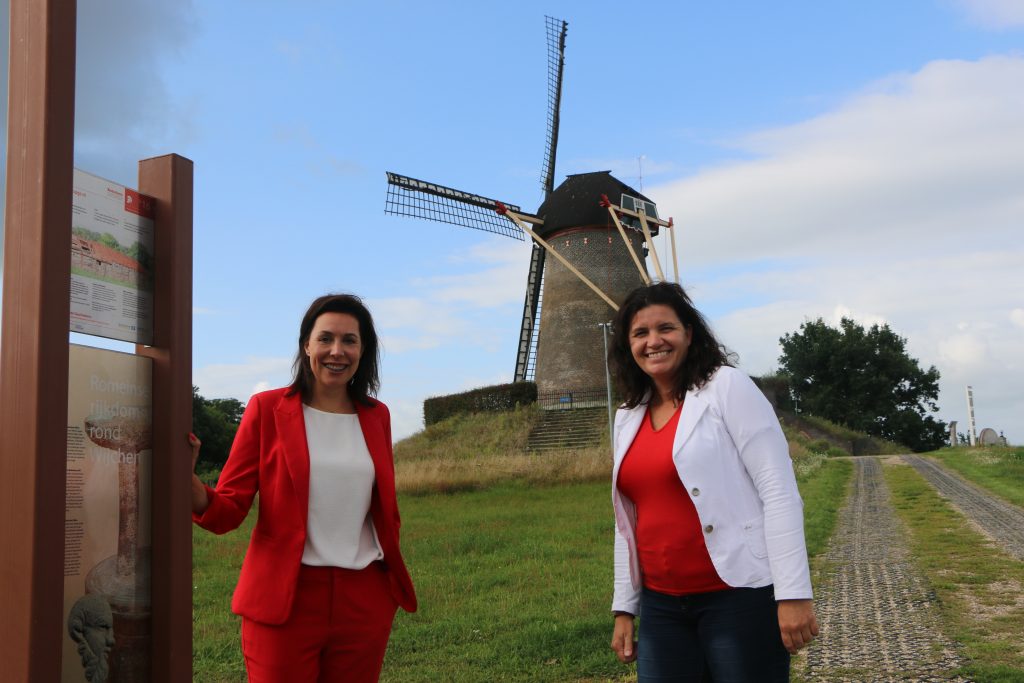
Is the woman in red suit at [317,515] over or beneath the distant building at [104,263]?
beneath

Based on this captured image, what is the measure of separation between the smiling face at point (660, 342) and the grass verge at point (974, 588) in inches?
136

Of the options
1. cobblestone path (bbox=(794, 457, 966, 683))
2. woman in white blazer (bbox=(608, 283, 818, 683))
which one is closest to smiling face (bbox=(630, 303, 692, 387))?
woman in white blazer (bbox=(608, 283, 818, 683))

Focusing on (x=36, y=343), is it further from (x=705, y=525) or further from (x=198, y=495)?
(x=705, y=525)

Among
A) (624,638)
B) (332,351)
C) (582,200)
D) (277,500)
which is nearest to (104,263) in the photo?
(332,351)

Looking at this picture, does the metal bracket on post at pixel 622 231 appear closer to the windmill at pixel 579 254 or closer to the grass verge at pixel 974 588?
the windmill at pixel 579 254

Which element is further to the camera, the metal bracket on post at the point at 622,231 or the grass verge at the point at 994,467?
the metal bracket on post at the point at 622,231

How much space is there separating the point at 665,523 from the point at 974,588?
6.34 metres

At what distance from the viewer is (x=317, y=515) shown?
2.91 m

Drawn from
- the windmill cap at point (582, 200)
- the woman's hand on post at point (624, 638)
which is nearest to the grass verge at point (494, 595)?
the woman's hand on post at point (624, 638)

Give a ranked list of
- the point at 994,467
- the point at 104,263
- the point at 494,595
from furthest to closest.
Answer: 1. the point at 994,467
2. the point at 494,595
3. the point at 104,263

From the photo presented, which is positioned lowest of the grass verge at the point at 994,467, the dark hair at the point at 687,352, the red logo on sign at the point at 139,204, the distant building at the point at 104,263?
the grass verge at the point at 994,467

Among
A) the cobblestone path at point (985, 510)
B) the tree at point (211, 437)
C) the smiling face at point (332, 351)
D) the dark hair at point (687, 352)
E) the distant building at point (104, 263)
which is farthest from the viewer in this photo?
the tree at point (211, 437)

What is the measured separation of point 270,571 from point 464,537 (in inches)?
355

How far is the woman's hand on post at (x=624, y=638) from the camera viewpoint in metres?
2.91
